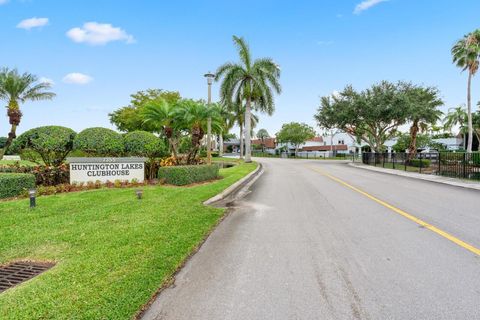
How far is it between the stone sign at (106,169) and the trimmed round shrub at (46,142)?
4.31 ft

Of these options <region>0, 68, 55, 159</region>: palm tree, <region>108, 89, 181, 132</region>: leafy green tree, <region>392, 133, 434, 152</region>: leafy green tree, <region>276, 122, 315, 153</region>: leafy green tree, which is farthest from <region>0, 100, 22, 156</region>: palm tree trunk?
<region>392, 133, 434, 152</region>: leafy green tree

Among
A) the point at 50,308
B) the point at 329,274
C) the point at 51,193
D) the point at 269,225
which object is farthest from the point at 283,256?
the point at 51,193

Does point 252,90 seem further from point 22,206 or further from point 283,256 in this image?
point 283,256

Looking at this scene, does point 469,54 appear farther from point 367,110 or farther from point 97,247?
point 97,247

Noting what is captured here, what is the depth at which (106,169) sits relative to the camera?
12.1 m

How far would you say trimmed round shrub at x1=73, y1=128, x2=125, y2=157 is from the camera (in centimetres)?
1240

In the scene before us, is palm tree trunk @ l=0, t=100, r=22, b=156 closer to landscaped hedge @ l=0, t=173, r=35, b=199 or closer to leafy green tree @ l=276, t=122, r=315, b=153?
landscaped hedge @ l=0, t=173, r=35, b=199

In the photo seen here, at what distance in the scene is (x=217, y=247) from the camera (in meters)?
5.10

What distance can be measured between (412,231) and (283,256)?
2.91 m

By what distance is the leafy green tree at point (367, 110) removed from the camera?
31.8m

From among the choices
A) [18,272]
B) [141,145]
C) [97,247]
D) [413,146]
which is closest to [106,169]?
[141,145]

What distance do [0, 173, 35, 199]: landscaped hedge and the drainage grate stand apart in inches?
238

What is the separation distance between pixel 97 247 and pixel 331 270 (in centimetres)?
355

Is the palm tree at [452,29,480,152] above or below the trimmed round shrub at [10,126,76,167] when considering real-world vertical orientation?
above
